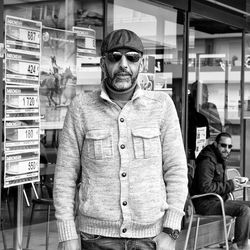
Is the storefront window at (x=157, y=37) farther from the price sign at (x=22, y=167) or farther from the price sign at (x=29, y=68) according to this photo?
the price sign at (x=22, y=167)

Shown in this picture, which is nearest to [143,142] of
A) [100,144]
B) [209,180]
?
[100,144]

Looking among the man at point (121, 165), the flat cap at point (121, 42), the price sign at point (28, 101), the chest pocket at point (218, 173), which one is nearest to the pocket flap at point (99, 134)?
the man at point (121, 165)

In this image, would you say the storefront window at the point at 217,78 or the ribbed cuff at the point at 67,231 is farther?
the storefront window at the point at 217,78

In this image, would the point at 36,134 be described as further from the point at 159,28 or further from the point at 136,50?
the point at 136,50

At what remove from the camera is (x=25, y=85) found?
5.57m

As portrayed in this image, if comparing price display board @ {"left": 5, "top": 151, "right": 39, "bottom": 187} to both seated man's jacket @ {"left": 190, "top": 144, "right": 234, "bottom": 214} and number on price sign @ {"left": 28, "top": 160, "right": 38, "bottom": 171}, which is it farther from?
seated man's jacket @ {"left": 190, "top": 144, "right": 234, "bottom": 214}

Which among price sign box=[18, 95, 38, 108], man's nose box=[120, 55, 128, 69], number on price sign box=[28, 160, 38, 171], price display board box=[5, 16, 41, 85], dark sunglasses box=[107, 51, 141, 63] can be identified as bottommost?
number on price sign box=[28, 160, 38, 171]

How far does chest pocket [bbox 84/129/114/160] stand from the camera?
287 cm

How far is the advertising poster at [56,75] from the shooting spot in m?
5.83

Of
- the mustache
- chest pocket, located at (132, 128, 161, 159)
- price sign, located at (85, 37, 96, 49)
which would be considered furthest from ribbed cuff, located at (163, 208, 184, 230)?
price sign, located at (85, 37, 96, 49)

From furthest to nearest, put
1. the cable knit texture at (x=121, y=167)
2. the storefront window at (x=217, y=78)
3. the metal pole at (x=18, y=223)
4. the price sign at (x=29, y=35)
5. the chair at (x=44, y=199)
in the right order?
1. the storefront window at (x=217, y=78)
2. the chair at (x=44, y=199)
3. the metal pole at (x=18, y=223)
4. the price sign at (x=29, y=35)
5. the cable knit texture at (x=121, y=167)

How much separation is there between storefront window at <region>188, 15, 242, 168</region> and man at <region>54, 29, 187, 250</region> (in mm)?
5359

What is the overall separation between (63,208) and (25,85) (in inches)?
110

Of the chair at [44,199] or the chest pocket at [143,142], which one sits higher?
the chest pocket at [143,142]
